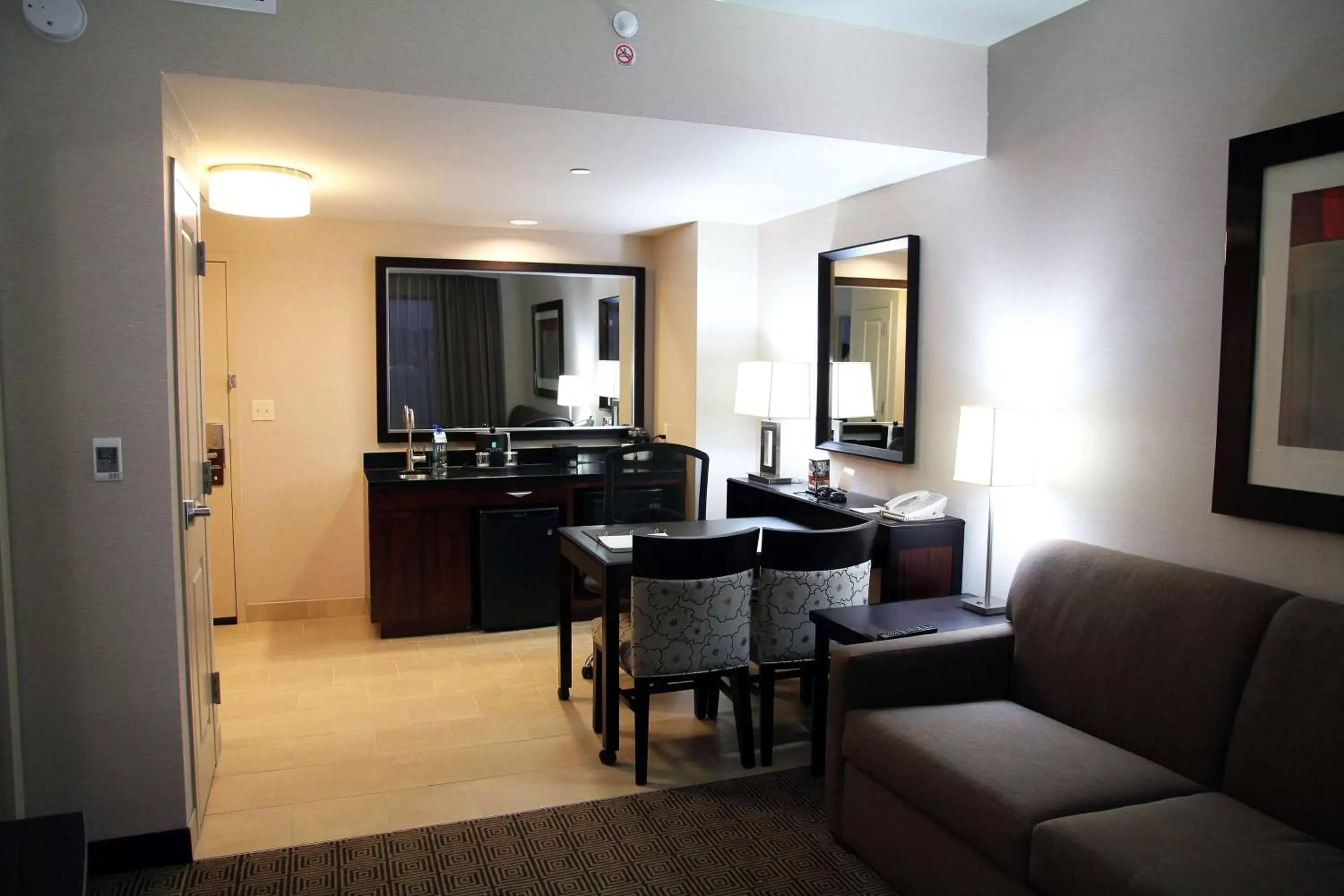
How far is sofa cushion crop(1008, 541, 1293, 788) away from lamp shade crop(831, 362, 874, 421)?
1.43m

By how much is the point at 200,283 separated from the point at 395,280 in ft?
7.01

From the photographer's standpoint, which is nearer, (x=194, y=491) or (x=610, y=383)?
(x=194, y=491)

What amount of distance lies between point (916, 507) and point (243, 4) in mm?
2773

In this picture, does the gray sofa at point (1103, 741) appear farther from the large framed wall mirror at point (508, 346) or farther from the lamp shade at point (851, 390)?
the large framed wall mirror at point (508, 346)

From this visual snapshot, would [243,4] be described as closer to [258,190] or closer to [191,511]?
[258,190]

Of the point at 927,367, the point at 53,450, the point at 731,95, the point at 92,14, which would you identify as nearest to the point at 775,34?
the point at 731,95

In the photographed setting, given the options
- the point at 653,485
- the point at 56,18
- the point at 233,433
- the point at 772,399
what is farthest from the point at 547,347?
the point at 56,18

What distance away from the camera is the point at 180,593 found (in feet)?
8.96

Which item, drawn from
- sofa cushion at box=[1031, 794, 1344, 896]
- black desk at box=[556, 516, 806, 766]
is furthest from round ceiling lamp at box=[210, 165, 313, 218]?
sofa cushion at box=[1031, 794, 1344, 896]

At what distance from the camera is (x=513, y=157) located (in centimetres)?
358

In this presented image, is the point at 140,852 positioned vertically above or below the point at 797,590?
below

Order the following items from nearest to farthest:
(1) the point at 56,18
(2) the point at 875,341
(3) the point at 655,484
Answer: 1. (1) the point at 56,18
2. (2) the point at 875,341
3. (3) the point at 655,484

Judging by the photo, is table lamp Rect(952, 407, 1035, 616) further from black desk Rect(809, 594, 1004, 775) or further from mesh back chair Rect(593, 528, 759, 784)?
mesh back chair Rect(593, 528, 759, 784)

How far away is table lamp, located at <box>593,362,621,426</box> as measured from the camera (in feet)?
18.8
